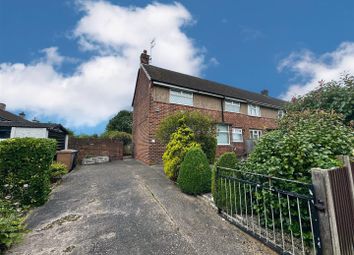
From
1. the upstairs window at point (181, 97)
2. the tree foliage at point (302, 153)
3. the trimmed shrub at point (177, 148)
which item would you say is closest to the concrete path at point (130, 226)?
the trimmed shrub at point (177, 148)

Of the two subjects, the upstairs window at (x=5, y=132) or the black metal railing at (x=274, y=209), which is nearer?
the black metal railing at (x=274, y=209)

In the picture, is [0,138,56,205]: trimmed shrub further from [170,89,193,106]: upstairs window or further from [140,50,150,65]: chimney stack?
[140,50,150,65]: chimney stack

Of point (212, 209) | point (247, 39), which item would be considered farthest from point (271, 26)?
point (212, 209)

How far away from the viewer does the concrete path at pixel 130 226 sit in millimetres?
3379

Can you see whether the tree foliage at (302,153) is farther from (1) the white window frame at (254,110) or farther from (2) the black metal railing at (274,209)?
(1) the white window frame at (254,110)

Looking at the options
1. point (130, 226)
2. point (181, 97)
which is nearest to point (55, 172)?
point (130, 226)

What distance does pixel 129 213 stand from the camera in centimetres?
478

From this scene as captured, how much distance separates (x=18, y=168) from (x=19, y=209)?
1.14 m

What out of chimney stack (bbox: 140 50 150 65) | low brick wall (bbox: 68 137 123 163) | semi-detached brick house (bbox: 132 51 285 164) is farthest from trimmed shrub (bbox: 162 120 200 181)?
chimney stack (bbox: 140 50 150 65)

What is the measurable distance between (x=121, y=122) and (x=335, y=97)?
2447 cm

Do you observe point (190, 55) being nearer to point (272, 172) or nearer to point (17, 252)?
point (272, 172)

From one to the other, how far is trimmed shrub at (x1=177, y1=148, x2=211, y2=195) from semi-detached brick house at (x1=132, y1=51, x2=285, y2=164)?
633cm

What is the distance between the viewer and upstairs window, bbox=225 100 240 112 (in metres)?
17.5

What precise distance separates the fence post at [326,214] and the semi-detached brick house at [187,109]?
10.5 m
